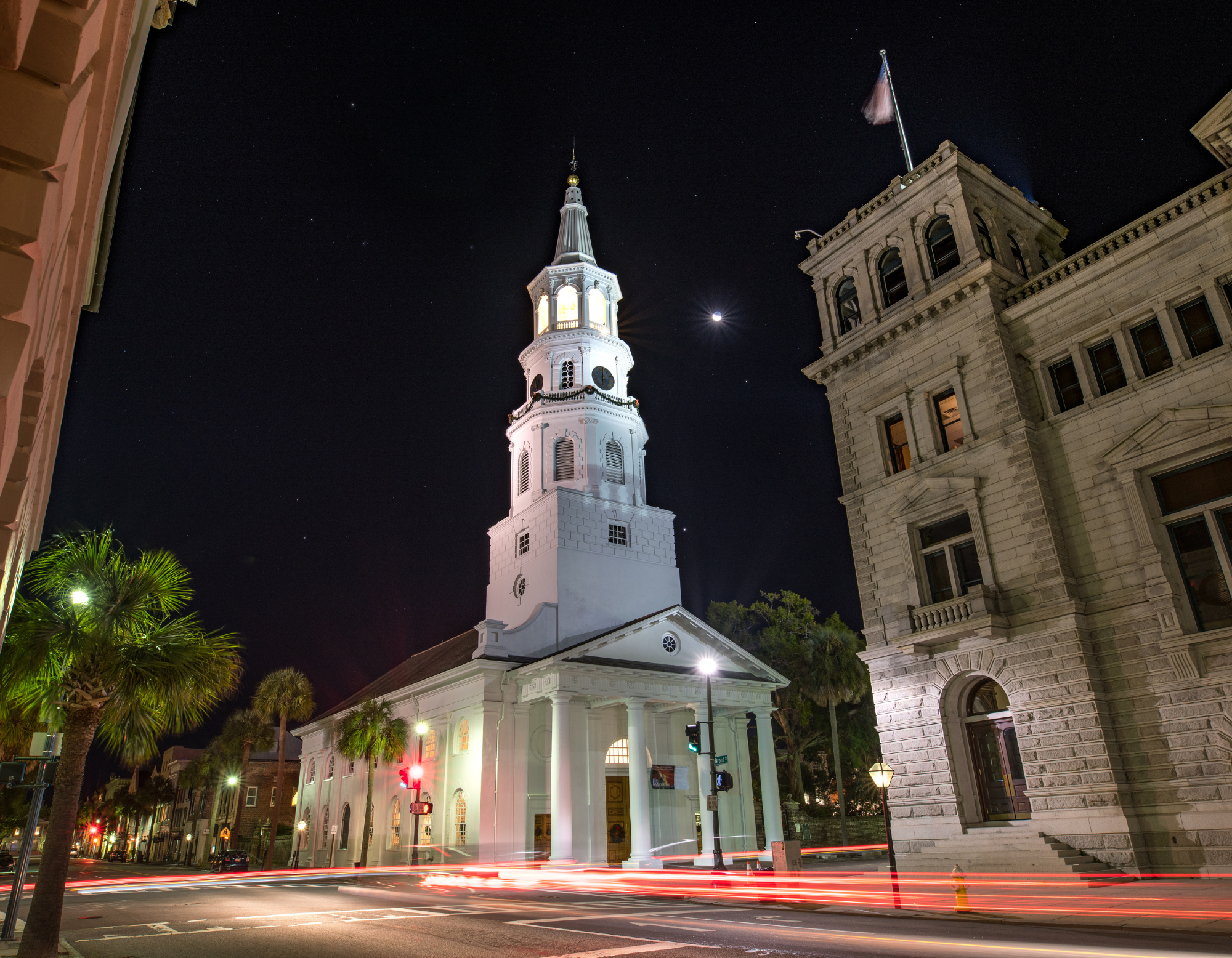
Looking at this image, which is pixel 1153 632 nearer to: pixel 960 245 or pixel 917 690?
pixel 917 690

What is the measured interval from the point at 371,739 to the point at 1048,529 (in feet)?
122

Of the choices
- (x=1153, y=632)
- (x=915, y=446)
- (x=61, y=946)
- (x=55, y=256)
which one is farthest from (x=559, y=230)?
(x=55, y=256)

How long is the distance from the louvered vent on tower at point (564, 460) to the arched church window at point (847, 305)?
2116cm

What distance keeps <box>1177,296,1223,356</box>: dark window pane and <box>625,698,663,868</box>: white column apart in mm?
25376

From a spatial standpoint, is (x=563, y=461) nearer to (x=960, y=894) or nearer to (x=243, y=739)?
(x=960, y=894)

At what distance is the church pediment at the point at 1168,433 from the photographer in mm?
19281

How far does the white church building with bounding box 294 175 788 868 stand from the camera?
3719cm

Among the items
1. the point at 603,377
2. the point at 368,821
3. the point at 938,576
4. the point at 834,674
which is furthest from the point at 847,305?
the point at 368,821

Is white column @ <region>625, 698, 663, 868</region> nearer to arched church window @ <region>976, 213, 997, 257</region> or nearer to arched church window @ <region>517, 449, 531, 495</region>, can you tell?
arched church window @ <region>517, 449, 531, 495</region>

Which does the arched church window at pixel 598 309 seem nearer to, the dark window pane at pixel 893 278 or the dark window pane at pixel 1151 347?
the dark window pane at pixel 893 278

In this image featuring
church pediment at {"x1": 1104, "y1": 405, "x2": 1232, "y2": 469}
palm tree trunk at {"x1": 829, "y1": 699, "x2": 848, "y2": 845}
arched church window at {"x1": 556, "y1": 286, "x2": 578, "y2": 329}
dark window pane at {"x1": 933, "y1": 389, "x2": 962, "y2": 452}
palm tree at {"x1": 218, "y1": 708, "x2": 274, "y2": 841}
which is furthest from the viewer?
palm tree at {"x1": 218, "y1": 708, "x2": 274, "y2": 841}

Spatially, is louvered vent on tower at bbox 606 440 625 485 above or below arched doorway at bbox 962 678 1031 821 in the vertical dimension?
above

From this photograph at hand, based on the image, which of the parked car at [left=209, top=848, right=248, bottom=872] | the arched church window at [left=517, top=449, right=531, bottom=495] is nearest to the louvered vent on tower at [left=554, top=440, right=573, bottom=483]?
the arched church window at [left=517, top=449, right=531, bottom=495]

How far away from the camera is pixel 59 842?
12.7 meters
